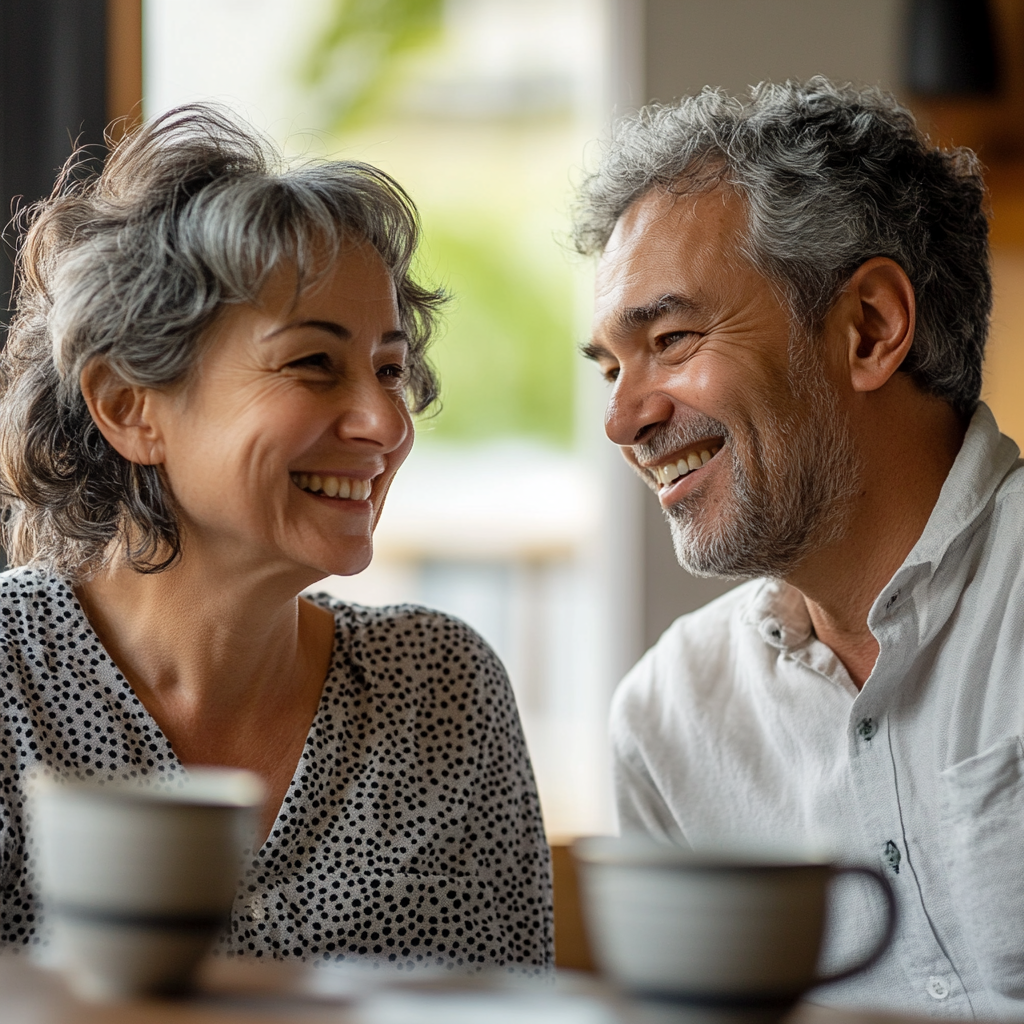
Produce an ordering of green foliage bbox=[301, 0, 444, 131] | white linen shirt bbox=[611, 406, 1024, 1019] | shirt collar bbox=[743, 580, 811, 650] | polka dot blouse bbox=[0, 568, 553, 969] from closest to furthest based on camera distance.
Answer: polka dot blouse bbox=[0, 568, 553, 969] < white linen shirt bbox=[611, 406, 1024, 1019] < shirt collar bbox=[743, 580, 811, 650] < green foliage bbox=[301, 0, 444, 131]

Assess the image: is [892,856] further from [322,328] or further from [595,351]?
[322,328]

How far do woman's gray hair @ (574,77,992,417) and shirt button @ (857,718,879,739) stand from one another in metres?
0.45

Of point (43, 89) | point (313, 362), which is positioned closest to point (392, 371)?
point (313, 362)

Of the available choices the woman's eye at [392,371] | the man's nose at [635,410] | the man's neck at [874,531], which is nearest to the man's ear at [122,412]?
the woman's eye at [392,371]

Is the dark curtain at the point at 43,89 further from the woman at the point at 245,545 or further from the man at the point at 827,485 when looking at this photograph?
the man at the point at 827,485

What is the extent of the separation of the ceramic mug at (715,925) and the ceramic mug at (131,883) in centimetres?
22

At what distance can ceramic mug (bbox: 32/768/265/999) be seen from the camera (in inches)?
26.3

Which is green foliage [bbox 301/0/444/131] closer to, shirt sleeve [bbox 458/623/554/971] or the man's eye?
the man's eye

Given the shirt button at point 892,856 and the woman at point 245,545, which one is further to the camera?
the shirt button at point 892,856

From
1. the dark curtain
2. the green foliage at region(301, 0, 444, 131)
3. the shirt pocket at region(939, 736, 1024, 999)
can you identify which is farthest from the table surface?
the green foliage at region(301, 0, 444, 131)

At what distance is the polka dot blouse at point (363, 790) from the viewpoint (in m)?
1.27

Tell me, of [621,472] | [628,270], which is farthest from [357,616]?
[621,472]

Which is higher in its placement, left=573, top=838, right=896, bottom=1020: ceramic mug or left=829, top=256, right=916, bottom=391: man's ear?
left=829, top=256, right=916, bottom=391: man's ear

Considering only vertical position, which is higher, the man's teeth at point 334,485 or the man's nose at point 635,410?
the man's nose at point 635,410
